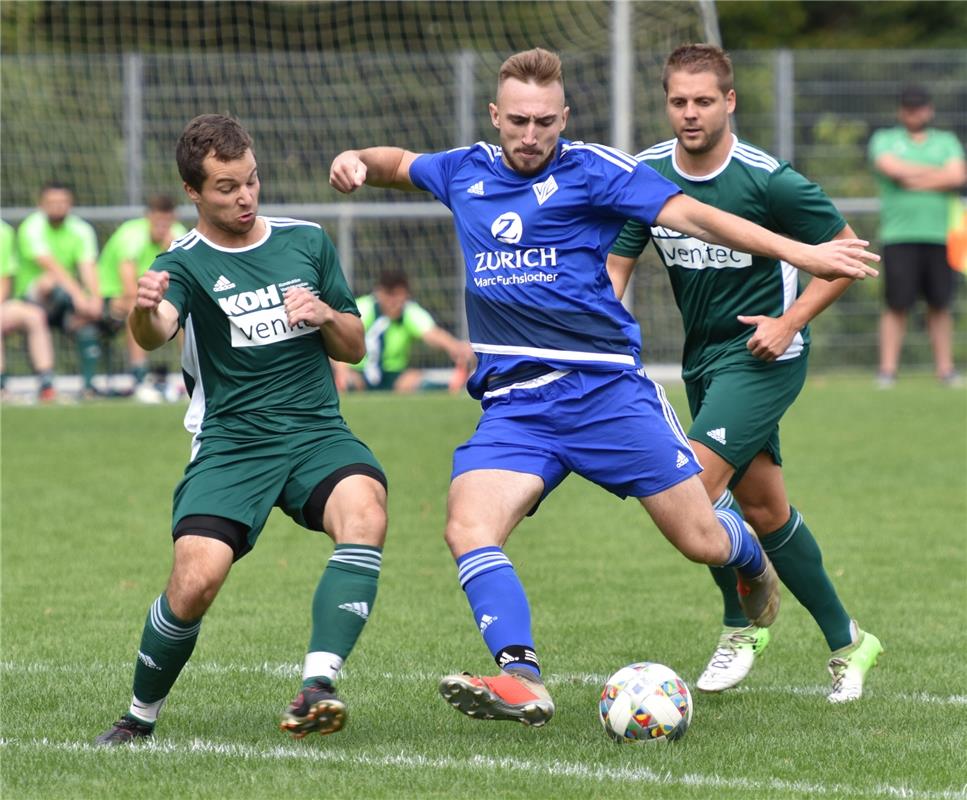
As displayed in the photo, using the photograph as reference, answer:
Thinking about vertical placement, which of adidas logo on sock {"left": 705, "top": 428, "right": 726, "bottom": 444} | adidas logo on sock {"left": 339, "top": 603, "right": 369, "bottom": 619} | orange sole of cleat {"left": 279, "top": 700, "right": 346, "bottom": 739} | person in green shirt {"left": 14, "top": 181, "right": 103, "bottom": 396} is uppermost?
adidas logo on sock {"left": 705, "top": 428, "right": 726, "bottom": 444}

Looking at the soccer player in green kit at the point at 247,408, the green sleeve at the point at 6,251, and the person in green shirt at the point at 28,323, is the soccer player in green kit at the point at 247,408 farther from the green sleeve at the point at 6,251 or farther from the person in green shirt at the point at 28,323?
the green sleeve at the point at 6,251

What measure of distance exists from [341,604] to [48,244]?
41.8 feet

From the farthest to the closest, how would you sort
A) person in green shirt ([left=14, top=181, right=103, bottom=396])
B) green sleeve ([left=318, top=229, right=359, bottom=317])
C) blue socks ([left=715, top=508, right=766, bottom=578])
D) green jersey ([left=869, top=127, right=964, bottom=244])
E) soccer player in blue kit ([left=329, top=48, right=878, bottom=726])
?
person in green shirt ([left=14, top=181, right=103, bottom=396])
green jersey ([left=869, top=127, right=964, bottom=244])
blue socks ([left=715, top=508, right=766, bottom=578])
green sleeve ([left=318, top=229, right=359, bottom=317])
soccer player in blue kit ([left=329, top=48, right=878, bottom=726])

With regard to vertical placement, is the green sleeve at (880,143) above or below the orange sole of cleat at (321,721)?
above

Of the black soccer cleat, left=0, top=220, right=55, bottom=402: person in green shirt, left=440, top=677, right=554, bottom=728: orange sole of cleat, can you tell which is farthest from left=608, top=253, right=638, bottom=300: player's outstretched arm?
left=0, top=220, right=55, bottom=402: person in green shirt

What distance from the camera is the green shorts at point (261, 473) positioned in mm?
5465

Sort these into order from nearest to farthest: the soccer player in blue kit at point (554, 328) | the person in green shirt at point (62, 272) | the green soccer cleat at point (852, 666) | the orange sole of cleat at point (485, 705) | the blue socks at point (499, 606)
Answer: the orange sole of cleat at point (485, 705), the blue socks at point (499, 606), the soccer player in blue kit at point (554, 328), the green soccer cleat at point (852, 666), the person in green shirt at point (62, 272)

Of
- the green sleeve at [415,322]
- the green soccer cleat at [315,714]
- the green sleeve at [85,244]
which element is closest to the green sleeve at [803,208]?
the green soccer cleat at [315,714]

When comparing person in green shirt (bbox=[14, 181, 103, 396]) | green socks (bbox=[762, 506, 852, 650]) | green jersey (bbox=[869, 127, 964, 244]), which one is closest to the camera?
green socks (bbox=[762, 506, 852, 650])

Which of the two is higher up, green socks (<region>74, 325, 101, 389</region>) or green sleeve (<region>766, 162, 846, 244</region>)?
green sleeve (<region>766, 162, 846, 244</region>)

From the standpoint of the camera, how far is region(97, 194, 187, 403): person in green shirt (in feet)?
54.5

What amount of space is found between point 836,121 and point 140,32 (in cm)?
881

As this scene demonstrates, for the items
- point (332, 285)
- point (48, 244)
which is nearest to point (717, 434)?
point (332, 285)

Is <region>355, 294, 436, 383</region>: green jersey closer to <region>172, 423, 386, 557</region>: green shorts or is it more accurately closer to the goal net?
the goal net
